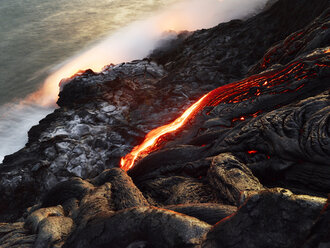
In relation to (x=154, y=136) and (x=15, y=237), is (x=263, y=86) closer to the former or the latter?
(x=154, y=136)

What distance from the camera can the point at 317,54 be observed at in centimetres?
588

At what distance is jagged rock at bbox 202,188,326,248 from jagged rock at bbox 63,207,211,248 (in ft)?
1.23

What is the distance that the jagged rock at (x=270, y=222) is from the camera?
1720 millimetres

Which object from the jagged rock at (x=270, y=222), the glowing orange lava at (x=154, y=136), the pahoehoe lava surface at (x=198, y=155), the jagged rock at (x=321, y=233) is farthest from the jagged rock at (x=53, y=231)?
the glowing orange lava at (x=154, y=136)

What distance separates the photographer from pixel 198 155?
539 centimetres

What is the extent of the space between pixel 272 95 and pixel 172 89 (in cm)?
691

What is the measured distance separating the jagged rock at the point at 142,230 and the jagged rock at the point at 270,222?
0.37m

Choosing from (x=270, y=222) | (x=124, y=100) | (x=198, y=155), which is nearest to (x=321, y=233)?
(x=270, y=222)

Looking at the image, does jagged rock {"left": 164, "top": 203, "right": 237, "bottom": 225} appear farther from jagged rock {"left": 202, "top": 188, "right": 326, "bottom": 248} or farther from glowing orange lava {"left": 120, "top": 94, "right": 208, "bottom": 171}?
glowing orange lava {"left": 120, "top": 94, "right": 208, "bottom": 171}

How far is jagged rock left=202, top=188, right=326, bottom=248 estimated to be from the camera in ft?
5.64

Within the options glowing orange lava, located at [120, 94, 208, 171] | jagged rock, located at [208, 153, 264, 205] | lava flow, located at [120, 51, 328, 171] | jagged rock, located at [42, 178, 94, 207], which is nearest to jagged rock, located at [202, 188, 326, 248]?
jagged rock, located at [208, 153, 264, 205]

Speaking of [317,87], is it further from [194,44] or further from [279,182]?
[194,44]

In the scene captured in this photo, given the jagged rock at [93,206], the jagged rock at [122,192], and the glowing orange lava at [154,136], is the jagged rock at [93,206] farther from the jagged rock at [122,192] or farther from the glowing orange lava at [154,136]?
the glowing orange lava at [154,136]

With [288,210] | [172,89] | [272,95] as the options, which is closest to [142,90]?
[172,89]
